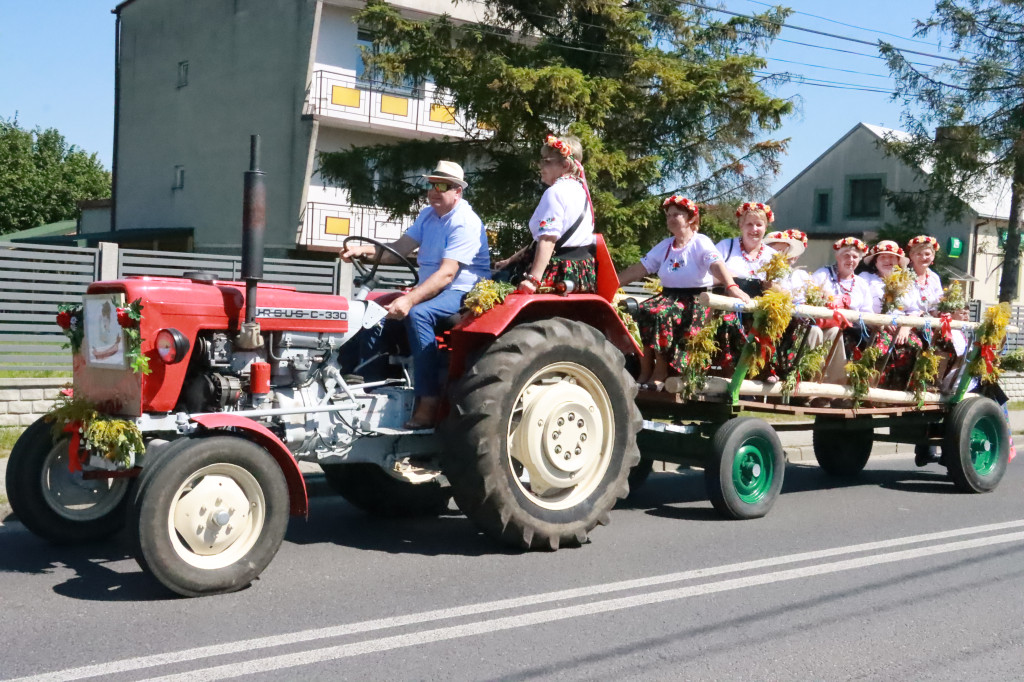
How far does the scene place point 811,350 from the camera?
8.59 meters

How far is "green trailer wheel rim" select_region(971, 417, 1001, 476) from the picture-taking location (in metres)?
10.0

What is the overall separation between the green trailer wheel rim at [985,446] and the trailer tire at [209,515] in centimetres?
683

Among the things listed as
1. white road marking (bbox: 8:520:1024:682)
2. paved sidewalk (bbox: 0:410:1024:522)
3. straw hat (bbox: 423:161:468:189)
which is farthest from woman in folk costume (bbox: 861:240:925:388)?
straw hat (bbox: 423:161:468:189)

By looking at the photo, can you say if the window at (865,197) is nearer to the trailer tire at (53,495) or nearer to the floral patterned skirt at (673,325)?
the floral patterned skirt at (673,325)

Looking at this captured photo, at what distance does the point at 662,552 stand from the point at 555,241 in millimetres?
2011

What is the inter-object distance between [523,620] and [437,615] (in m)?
0.41

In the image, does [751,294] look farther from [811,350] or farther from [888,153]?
[888,153]

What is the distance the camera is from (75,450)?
18.6ft

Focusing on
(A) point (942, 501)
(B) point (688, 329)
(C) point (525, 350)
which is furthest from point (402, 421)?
(A) point (942, 501)

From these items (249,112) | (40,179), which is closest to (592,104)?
(249,112)

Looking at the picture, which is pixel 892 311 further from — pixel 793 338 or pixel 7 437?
pixel 7 437

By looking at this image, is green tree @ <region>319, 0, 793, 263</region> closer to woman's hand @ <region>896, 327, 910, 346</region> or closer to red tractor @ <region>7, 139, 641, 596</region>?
woman's hand @ <region>896, 327, 910, 346</region>

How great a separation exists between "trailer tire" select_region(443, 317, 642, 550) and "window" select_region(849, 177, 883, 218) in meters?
36.0

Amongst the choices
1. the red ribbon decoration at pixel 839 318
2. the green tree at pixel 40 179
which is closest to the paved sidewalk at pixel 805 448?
the red ribbon decoration at pixel 839 318
